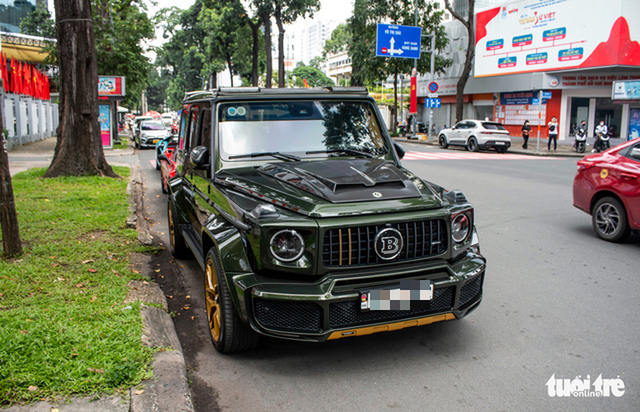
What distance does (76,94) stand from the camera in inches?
492

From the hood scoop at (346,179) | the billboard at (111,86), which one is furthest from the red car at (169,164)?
the billboard at (111,86)

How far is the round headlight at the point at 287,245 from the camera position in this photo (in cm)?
341

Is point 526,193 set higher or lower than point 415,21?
lower

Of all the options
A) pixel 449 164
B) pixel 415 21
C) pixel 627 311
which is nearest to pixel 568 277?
pixel 627 311

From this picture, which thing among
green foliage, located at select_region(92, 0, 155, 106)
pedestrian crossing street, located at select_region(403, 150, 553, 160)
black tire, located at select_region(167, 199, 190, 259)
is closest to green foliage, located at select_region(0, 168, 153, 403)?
black tire, located at select_region(167, 199, 190, 259)

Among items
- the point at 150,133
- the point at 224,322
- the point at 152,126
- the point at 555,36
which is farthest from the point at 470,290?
the point at 555,36

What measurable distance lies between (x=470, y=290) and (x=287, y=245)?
1378 millimetres

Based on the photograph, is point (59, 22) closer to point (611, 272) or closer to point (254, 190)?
point (254, 190)

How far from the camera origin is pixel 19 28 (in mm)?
45406

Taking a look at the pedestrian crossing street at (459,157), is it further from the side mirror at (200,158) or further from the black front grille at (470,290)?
the black front grille at (470,290)

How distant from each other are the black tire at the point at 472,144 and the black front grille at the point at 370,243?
25184mm

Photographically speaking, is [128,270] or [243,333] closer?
[243,333]

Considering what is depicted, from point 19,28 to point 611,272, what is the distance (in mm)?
50768

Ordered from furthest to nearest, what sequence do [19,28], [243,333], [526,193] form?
[19,28] → [526,193] → [243,333]
